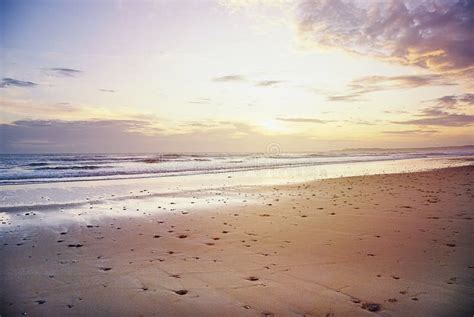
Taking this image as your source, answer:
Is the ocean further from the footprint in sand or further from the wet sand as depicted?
the footprint in sand

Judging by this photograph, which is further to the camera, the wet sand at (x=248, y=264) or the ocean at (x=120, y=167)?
the ocean at (x=120, y=167)

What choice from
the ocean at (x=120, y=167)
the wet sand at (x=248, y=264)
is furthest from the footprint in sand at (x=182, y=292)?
the ocean at (x=120, y=167)

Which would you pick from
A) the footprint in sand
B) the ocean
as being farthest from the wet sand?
the ocean

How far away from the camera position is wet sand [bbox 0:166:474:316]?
3.94 meters

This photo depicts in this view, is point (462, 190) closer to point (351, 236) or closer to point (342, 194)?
point (342, 194)

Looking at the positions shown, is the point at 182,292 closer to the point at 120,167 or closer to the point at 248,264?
the point at 248,264

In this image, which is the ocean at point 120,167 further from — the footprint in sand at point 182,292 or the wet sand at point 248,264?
the footprint in sand at point 182,292

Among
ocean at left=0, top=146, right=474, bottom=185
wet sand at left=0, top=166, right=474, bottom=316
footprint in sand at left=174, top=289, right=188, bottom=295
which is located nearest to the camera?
wet sand at left=0, top=166, right=474, bottom=316

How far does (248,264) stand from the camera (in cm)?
529

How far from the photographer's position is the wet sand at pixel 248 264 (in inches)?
155

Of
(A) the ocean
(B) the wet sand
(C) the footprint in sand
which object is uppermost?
(A) the ocean

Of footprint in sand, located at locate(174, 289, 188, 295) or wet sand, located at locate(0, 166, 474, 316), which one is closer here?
wet sand, located at locate(0, 166, 474, 316)

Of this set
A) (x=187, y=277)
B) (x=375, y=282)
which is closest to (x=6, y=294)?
(x=187, y=277)

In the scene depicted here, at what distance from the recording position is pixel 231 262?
17.7 feet
